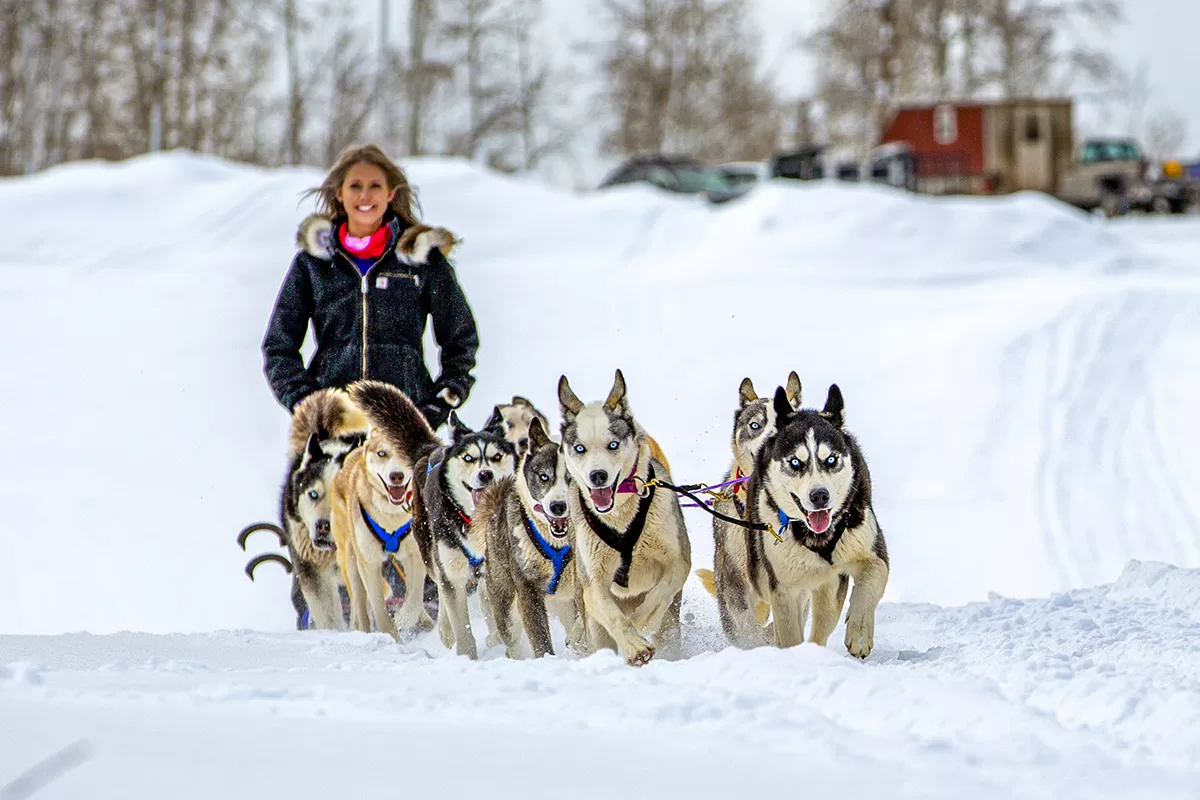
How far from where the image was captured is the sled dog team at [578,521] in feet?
15.4

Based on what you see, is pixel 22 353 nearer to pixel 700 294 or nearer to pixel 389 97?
pixel 700 294

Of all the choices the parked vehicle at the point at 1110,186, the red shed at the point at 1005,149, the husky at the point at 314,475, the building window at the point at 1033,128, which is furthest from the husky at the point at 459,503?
the building window at the point at 1033,128

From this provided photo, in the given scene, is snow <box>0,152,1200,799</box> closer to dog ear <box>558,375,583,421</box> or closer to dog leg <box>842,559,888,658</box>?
dog leg <box>842,559,888,658</box>

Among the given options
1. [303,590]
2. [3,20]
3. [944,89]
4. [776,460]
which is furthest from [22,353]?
[944,89]

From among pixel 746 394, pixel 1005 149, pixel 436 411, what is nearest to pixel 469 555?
pixel 436 411

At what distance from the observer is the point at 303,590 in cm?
653

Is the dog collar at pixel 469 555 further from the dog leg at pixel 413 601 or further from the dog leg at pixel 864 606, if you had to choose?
the dog leg at pixel 864 606

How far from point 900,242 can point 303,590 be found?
42.7ft

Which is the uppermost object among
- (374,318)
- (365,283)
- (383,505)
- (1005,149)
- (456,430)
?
(1005,149)

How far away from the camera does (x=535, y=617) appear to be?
5.13 meters

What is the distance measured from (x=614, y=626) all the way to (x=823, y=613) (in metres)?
0.66

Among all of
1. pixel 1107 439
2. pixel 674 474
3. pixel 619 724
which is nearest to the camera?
pixel 619 724

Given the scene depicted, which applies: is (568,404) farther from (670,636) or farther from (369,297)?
(369,297)

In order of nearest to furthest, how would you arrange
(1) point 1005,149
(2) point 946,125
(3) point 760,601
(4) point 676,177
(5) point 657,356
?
(3) point 760,601, (5) point 657,356, (4) point 676,177, (1) point 1005,149, (2) point 946,125
